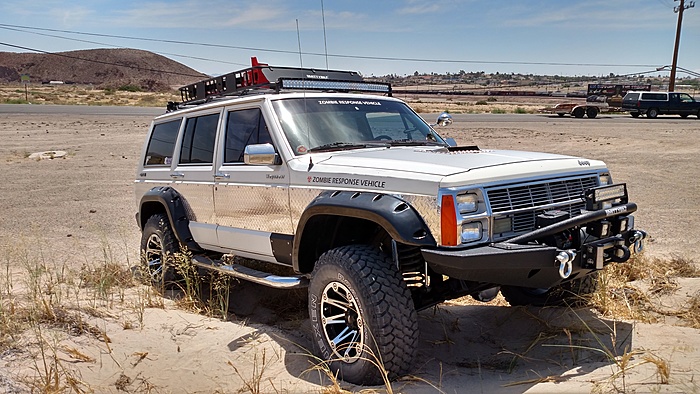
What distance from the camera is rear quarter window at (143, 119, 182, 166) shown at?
7.21m

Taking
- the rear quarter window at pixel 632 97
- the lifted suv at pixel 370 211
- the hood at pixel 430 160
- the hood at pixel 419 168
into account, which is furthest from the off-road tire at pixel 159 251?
the rear quarter window at pixel 632 97

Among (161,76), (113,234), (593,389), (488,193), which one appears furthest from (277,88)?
(161,76)

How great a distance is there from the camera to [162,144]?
7508 mm

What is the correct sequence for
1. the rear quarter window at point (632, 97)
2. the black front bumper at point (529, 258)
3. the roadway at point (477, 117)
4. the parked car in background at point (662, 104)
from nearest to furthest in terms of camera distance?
the black front bumper at point (529, 258) → the roadway at point (477, 117) → the parked car in background at point (662, 104) → the rear quarter window at point (632, 97)

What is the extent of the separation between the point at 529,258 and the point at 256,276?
248 centimetres

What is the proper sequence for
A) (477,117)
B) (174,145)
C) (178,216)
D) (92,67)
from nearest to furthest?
(178,216), (174,145), (477,117), (92,67)

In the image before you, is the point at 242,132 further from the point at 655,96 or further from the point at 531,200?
the point at 655,96

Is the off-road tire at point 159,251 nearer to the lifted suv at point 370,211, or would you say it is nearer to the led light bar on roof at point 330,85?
the lifted suv at point 370,211

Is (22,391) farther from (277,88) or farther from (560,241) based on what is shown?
(560,241)

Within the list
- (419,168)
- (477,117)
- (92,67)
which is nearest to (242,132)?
(419,168)

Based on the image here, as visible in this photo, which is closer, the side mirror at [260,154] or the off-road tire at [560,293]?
the side mirror at [260,154]

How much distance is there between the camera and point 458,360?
5.17 metres

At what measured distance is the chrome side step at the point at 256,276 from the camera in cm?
516

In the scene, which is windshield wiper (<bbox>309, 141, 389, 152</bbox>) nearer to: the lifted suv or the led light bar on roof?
the lifted suv
